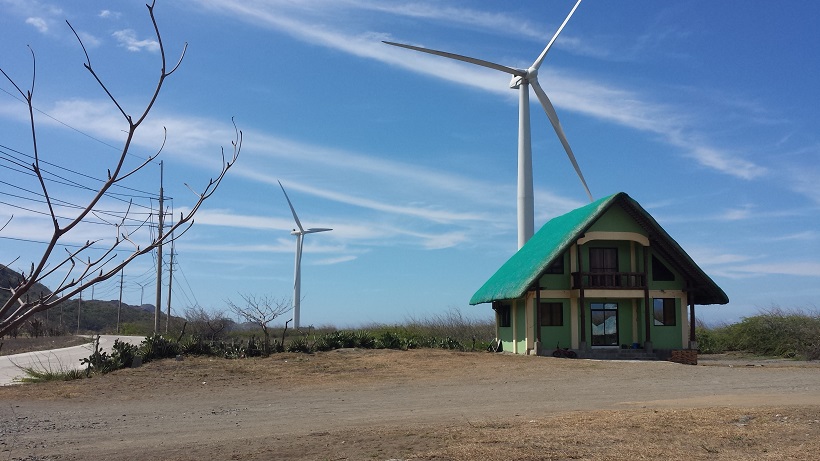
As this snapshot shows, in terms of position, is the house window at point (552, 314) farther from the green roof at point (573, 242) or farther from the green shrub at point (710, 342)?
the green shrub at point (710, 342)

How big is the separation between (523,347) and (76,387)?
17.2 m

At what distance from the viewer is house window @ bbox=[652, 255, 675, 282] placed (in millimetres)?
31734

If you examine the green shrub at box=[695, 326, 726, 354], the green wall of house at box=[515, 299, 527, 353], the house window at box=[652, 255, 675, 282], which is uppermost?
the house window at box=[652, 255, 675, 282]

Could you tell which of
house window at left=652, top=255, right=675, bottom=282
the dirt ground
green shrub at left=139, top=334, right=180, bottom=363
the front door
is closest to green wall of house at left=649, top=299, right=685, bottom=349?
house window at left=652, top=255, right=675, bottom=282

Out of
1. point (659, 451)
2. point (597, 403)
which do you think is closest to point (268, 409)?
point (597, 403)

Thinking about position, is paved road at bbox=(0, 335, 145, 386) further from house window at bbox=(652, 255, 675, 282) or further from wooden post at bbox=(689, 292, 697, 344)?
wooden post at bbox=(689, 292, 697, 344)

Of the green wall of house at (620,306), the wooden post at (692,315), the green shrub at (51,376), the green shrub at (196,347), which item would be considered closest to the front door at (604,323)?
the green wall of house at (620,306)

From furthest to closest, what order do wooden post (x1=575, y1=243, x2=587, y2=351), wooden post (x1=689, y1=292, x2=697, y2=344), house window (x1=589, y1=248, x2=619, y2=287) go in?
house window (x1=589, y1=248, x2=619, y2=287)
wooden post (x1=689, y1=292, x2=697, y2=344)
wooden post (x1=575, y1=243, x2=587, y2=351)

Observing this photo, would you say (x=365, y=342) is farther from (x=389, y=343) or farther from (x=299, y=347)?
(x=299, y=347)

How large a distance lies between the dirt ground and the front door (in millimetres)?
5140

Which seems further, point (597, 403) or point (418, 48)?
point (418, 48)

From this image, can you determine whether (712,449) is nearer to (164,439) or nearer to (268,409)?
(164,439)

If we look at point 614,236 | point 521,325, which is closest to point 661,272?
point 614,236

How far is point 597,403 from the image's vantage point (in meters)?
15.6
